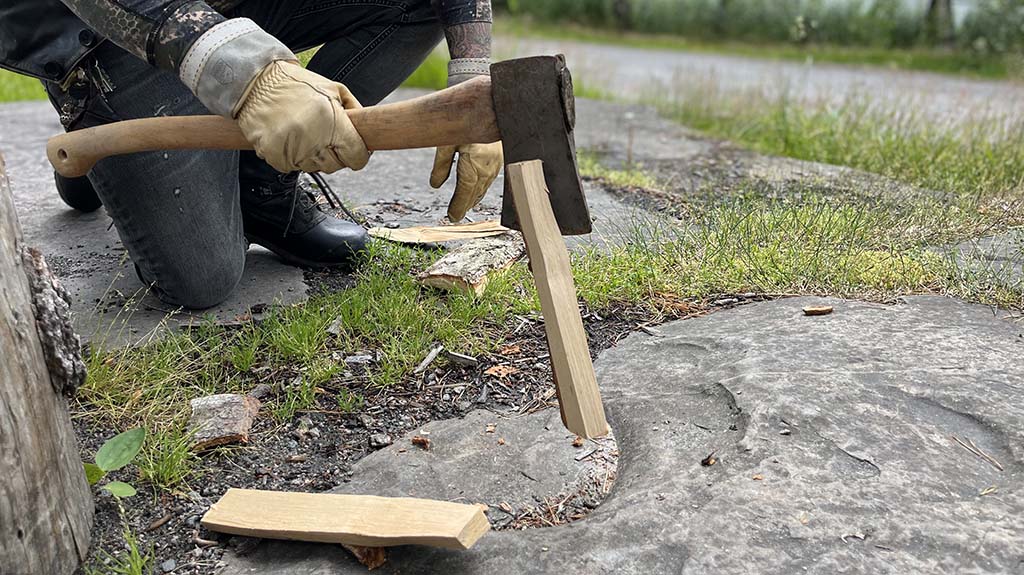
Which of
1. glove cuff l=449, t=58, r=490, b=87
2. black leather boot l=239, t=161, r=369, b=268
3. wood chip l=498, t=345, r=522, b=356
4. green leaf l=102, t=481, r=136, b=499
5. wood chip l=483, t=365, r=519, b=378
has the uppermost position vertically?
glove cuff l=449, t=58, r=490, b=87

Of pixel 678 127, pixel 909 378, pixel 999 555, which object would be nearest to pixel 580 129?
pixel 678 127

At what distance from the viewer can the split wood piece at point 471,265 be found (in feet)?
8.67

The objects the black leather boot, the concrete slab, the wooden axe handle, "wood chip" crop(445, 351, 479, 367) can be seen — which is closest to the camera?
the wooden axe handle

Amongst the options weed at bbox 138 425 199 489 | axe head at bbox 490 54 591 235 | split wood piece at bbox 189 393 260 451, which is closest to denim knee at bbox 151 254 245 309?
split wood piece at bbox 189 393 260 451

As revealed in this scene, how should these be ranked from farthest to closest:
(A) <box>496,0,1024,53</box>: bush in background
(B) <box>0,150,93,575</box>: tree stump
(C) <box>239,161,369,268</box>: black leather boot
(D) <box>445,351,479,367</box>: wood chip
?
(A) <box>496,0,1024,53</box>: bush in background, (C) <box>239,161,369,268</box>: black leather boot, (D) <box>445,351,479,367</box>: wood chip, (B) <box>0,150,93,575</box>: tree stump

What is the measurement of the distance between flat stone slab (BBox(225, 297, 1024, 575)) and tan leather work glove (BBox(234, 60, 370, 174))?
27.9 inches

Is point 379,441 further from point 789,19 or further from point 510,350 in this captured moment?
point 789,19

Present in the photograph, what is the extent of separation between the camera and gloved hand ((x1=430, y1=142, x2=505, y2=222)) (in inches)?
91.1

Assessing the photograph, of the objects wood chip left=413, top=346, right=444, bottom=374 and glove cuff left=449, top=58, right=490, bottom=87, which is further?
glove cuff left=449, top=58, right=490, bottom=87

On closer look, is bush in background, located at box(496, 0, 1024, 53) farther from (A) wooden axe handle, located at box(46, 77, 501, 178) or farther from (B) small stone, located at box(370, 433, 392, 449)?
(B) small stone, located at box(370, 433, 392, 449)

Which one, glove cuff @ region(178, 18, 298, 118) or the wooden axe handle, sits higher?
glove cuff @ region(178, 18, 298, 118)

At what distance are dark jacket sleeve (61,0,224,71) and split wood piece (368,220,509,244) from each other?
3.75ft

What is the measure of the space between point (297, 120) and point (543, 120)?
54 cm

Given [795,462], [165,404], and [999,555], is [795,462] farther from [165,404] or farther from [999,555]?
[165,404]
